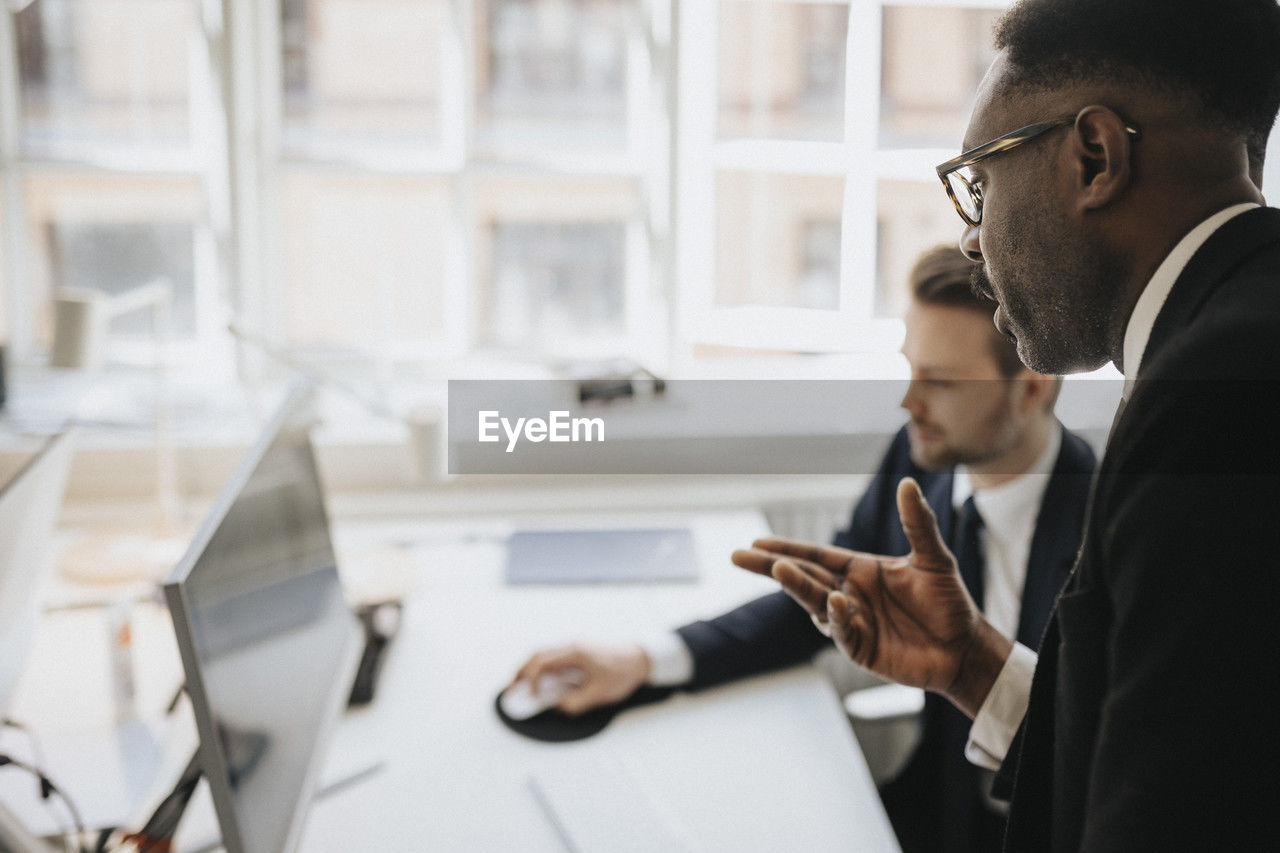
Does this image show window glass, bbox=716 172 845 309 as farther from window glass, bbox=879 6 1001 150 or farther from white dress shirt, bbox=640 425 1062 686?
white dress shirt, bbox=640 425 1062 686

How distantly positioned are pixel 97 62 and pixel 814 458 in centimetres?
184

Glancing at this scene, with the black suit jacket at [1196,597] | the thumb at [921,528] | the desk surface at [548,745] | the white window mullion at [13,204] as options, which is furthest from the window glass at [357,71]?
the black suit jacket at [1196,597]

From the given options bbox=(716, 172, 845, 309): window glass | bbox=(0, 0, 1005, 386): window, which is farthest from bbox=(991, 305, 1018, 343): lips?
bbox=(716, 172, 845, 309): window glass

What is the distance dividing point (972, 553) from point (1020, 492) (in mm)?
117

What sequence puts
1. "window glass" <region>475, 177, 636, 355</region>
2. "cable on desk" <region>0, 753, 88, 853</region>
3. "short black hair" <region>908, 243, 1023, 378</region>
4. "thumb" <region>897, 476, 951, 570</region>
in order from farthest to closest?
"window glass" <region>475, 177, 636, 355</region> → "short black hair" <region>908, 243, 1023, 378</region> → "thumb" <region>897, 476, 951, 570</region> → "cable on desk" <region>0, 753, 88, 853</region>

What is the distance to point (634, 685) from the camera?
132 centimetres

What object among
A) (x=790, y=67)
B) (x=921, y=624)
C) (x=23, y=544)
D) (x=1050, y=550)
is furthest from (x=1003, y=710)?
(x=790, y=67)

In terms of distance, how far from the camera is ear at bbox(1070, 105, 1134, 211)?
732 millimetres

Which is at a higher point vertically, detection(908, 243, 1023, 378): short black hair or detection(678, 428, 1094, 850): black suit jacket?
detection(908, 243, 1023, 378): short black hair

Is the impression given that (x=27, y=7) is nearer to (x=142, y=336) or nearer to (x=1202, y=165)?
(x=142, y=336)

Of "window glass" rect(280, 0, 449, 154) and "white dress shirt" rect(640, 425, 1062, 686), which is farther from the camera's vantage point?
"window glass" rect(280, 0, 449, 154)

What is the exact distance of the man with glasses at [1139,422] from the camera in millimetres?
559

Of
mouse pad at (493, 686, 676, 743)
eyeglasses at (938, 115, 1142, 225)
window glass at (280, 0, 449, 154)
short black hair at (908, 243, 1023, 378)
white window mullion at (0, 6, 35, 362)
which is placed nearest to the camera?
eyeglasses at (938, 115, 1142, 225)

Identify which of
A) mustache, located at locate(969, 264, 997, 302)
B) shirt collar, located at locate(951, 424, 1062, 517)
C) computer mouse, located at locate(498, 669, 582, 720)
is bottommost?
computer mouse, located at locate(498, 669, 582, 720)
